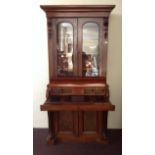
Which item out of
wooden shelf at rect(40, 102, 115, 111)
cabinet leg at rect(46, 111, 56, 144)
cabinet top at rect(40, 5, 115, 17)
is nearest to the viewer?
wooden shelf at rect(40, 102, 115, 111)

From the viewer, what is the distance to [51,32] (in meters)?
2.87

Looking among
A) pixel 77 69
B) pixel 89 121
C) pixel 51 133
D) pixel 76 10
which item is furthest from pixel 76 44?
pixel 51 133

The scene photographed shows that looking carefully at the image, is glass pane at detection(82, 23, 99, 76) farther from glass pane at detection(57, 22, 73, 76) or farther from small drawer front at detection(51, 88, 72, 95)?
small drawer front at detection(51, 88, 72, 95)

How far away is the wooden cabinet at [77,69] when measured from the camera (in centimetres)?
281

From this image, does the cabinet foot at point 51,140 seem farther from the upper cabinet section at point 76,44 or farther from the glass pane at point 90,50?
the glass pane at point 90,50

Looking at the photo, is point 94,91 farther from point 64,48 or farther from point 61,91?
point 64,48

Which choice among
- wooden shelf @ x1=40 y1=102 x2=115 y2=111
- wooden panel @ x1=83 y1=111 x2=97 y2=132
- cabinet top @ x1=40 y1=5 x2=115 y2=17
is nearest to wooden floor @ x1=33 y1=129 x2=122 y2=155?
wooden panel @ x1=83 y1=111 x2=97 y2=132

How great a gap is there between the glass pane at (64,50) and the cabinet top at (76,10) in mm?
187

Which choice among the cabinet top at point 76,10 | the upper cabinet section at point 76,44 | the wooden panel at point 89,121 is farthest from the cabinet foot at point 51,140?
the cabinet top at point 76,10

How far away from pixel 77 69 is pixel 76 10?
0.83 m

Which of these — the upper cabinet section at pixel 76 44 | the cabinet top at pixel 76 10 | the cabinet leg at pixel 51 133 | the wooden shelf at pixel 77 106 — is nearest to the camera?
the wooden shelf at pixel 77 106

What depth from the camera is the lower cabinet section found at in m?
2.96

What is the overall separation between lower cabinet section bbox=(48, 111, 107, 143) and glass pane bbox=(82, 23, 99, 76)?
2.06 ft
